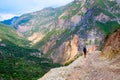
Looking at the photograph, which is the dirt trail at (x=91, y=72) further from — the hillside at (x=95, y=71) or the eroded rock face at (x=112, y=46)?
the eroded rock face at (x=112, y=46)

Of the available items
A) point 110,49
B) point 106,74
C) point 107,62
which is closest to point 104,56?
point 110,49

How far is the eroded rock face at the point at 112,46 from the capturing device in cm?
10756

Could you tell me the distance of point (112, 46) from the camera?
376 feet

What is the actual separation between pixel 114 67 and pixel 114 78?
28.4 ft

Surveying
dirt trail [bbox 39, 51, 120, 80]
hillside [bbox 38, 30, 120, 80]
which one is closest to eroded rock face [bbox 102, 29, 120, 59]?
hillside [bbox 38, 30, 120, 80]

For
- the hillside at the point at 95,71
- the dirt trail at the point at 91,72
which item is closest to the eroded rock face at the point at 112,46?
the hillside at the point at 95,71

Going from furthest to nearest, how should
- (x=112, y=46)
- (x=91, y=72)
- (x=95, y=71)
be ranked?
(x=112, y=46)
(x=91, y=72)
(x=95, y=71)

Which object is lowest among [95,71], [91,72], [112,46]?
[91,72]

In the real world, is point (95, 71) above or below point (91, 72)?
above

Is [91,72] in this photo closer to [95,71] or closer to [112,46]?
[95,71]

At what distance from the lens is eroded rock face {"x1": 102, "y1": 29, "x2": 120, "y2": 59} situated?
108 metres

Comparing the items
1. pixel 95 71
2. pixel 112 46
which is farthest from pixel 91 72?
A: pixel 112 46

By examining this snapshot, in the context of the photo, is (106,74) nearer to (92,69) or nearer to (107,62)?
(92,69)

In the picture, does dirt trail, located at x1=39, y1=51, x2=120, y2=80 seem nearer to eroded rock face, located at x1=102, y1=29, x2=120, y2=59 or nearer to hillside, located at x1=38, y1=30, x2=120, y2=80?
hillside, located at x1=38, y1=30, x2=120, y2=80
